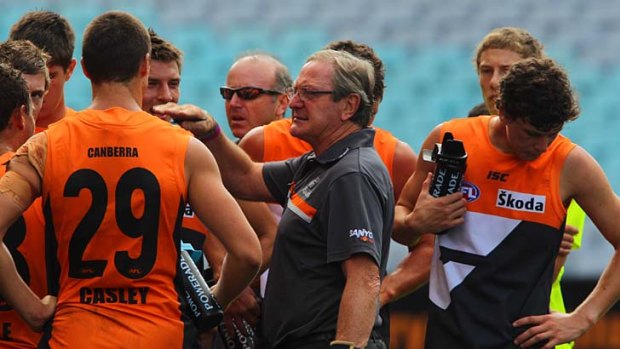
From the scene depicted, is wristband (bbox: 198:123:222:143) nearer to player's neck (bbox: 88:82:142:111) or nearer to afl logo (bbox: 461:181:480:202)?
player's neck (bbox: 88:82:142:111)

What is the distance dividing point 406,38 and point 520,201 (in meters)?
11.4

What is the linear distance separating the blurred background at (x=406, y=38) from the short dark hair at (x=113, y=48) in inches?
408

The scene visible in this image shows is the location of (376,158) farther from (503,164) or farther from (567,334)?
(567,334)

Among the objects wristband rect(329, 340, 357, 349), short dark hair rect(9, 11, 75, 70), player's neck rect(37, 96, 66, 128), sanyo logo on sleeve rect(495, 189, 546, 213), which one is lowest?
wristband rect(329, 340, 357, 349)

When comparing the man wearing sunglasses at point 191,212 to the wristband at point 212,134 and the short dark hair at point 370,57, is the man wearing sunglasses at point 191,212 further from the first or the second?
the short dark hair at point 370,57

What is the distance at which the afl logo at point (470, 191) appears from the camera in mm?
5395

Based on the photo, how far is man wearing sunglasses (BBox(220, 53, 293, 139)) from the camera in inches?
277

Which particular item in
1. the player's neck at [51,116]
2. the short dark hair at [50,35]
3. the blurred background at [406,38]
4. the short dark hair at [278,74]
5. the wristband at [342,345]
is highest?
the blurred background at [406,38]

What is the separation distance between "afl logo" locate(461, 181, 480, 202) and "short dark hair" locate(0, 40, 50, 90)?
6.53ft

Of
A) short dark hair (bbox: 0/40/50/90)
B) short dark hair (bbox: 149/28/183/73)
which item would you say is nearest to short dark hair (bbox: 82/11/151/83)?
short dark hair (bbox: 0/40/50/90)

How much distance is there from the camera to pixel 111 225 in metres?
4.39

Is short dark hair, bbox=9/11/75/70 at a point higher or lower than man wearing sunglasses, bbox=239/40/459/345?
higher

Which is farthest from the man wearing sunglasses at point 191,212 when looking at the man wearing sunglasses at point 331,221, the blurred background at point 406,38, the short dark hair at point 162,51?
the blurred background at point 406,38

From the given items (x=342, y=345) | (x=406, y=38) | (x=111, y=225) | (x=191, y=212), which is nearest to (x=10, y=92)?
(x=111, y=225)
